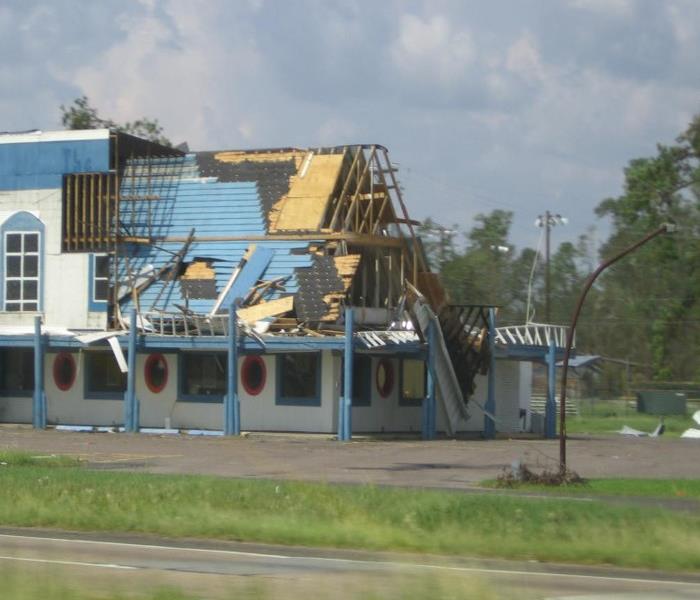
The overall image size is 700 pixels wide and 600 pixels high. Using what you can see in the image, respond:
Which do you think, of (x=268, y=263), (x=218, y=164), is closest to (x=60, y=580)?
(x=268, y=263)

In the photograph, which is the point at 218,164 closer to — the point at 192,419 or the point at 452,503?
the point at 192,419

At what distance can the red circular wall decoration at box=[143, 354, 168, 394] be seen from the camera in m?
38.8

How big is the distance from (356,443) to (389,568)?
21.1 metres

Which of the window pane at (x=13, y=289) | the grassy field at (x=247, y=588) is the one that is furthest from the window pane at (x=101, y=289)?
the grassy field at (x=247, y=588)

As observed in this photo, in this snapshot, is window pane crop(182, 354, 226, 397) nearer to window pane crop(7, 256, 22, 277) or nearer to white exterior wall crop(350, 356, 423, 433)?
white exterior wall crop(350, 356, 423, 433)

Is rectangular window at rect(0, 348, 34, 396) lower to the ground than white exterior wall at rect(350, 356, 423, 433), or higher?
higher

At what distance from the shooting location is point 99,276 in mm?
39844

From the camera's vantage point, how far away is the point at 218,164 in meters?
40.1

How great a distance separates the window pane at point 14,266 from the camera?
40.8 meters

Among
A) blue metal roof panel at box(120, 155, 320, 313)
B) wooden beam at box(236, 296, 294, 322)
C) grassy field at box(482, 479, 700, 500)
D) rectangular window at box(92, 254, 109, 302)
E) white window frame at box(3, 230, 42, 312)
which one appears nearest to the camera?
grassy field at box(482, 479, 700, 500)

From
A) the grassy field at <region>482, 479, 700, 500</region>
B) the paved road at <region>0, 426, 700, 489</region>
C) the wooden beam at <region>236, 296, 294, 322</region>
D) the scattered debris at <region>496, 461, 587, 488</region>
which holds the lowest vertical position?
the paved road at <region>0, 426, 700, 489</region>

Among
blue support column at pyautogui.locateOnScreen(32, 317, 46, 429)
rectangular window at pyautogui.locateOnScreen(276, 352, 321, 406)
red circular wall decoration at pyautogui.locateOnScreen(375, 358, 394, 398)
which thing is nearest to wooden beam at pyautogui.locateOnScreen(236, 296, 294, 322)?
rectangular window at pyautogui.locateOnScreen(276, 352, 321, 406)

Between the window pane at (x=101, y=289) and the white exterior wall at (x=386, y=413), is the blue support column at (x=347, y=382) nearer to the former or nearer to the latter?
the white exterior wall at (x=386, y=413)

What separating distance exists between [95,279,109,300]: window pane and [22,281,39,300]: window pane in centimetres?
215
